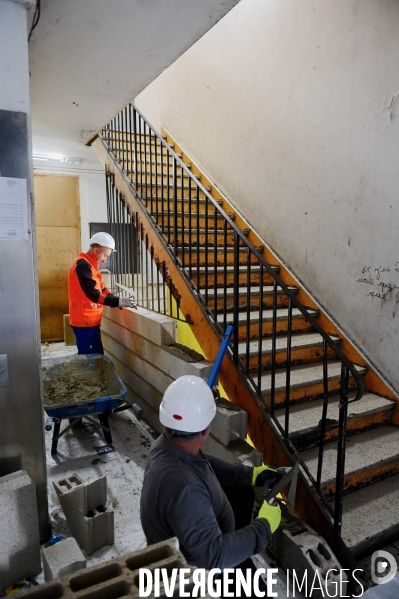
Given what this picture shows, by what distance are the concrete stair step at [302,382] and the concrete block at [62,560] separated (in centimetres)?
172

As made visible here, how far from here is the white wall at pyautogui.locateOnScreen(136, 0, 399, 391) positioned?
11.0ft

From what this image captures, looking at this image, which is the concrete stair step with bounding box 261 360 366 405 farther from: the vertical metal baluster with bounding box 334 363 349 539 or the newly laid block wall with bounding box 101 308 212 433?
the vertical metal baluster with bounding box 334 363 349 539

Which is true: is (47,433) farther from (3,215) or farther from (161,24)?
(161,24)

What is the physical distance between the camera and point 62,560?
1.68 meters

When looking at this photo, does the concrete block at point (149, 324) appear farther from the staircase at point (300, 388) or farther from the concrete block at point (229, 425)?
the concrete block at point (229, 425)

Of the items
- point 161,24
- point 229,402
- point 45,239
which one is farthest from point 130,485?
point 45,239

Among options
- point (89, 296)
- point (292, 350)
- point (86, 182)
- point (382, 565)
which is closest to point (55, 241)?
point (86, 182)

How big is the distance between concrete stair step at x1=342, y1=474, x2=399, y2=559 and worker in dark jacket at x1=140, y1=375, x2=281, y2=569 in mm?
940

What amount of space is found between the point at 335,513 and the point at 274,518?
0.73 meters

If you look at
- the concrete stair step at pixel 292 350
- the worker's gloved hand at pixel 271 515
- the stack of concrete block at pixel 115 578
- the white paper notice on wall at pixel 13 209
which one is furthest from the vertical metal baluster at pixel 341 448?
the white paper notice on wall at pixel 13 209

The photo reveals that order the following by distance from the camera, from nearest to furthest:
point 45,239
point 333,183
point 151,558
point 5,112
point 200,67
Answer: point 151,558
point 5,112
point 333,183
point 200,67
point 45,239

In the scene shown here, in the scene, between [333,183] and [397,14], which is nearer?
[397,14]

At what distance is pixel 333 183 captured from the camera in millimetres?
3838

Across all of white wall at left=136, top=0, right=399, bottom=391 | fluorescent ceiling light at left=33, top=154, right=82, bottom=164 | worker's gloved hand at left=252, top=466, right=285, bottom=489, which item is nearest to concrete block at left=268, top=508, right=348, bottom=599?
worker's gloved hand at left=252, top=466, right=285, bottom=489
